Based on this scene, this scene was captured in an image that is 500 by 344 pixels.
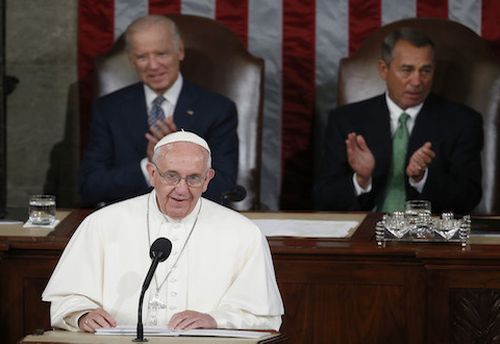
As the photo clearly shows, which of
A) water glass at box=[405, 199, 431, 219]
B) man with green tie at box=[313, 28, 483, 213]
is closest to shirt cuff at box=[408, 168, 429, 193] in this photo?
man with green tie at box=[313, 28, 483, 213]

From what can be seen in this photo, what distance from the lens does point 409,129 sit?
691cm

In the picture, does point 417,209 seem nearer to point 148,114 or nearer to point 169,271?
point 169,271

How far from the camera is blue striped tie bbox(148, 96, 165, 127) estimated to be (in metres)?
6.93

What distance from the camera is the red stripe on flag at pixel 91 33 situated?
25.6ft

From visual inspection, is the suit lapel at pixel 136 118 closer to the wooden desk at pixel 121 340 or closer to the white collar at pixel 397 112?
the white collar at pixel 397 112

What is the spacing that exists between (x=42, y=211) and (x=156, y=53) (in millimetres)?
1213

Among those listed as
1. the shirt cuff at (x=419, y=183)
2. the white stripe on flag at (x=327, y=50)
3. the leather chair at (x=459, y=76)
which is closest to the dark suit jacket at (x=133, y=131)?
the leather chair at (x=459, y=76)

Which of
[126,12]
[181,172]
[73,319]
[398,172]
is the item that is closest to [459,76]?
[398,172]

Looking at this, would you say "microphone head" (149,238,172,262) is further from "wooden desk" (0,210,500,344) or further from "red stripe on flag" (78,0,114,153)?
"red stripe on flag" (78,0,114,153)

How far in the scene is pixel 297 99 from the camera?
7.82 m

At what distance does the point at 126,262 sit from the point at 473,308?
1.36 m

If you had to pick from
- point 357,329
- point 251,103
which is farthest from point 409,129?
point 357,329

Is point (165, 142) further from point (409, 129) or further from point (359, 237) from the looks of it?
point (409, 129)

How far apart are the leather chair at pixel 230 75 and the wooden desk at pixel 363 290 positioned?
178 cm
